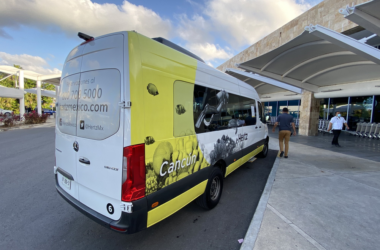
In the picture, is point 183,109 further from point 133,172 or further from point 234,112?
point 234,112

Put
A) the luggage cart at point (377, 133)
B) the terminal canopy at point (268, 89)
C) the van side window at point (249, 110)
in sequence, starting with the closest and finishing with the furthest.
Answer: the van side window at point (249, 110), the luggage cart at point (377, 133), the terminal canopy at point (268, 89)

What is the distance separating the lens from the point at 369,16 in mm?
5594

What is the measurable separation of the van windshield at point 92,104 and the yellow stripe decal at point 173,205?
3.52ft

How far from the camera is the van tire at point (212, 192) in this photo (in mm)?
3115

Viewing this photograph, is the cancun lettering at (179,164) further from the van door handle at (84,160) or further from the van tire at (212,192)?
the van door handle at (84,160)

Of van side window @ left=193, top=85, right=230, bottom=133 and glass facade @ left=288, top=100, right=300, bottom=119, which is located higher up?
glass facade @ left=288, top=100, right=300, bottom=119

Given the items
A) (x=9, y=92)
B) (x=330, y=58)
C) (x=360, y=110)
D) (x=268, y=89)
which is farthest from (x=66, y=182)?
(x=9, y=92)

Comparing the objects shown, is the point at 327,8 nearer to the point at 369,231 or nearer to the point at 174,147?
the point at 369,231

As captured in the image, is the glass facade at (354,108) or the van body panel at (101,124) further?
the glass facade at (354,108)

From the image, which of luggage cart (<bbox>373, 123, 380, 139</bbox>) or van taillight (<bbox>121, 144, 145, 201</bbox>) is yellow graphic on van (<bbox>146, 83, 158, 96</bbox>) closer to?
van taillight (<bbox>121, 144, 145, 201</bbox>)

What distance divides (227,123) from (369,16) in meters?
6.11

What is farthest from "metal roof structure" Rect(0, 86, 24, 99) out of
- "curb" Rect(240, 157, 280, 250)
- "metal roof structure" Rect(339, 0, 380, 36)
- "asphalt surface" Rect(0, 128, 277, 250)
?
"metal roof structure" Rect(339, 0, 380, 36)

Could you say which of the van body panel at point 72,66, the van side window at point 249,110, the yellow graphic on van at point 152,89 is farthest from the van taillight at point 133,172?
the van side window at point 249,110

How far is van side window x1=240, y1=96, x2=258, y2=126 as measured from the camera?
4.54m
